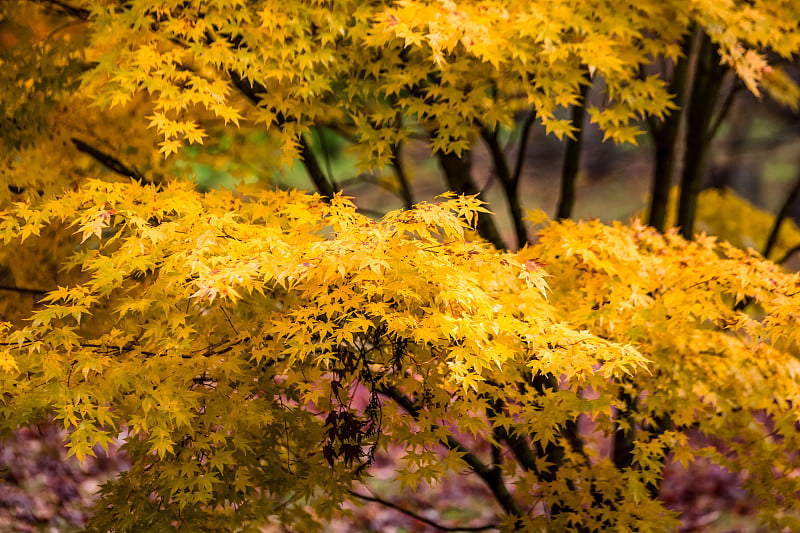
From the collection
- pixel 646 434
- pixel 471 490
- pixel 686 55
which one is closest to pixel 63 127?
pixel 646 434

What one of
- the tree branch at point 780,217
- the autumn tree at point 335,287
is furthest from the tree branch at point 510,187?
the tree branch at point 780,217

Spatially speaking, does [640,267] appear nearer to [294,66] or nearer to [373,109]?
[373,109]

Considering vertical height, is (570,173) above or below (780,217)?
above

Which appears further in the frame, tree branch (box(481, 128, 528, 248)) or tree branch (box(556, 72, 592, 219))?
tree branch (box(556, 72, 592, 219))

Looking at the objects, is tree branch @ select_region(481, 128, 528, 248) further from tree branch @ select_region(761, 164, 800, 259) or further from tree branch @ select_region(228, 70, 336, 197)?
tree branch @ select_region(761, 164, 800, 259)

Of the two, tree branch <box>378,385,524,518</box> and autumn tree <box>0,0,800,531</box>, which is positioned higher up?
autumn tree <box>0,0,800,531</box>

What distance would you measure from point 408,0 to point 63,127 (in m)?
2.29

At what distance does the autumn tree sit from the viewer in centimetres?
268

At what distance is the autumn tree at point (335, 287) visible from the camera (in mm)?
2678

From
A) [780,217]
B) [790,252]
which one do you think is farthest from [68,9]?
[790,252]

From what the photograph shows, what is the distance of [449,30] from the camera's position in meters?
3.29

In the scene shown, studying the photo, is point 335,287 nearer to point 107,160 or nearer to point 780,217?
point 107,160

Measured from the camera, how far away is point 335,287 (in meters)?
2.78

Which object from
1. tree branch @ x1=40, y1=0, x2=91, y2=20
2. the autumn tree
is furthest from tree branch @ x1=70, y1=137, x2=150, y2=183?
tree branch @ x1=40, y1=0, x2=91, y2=20
